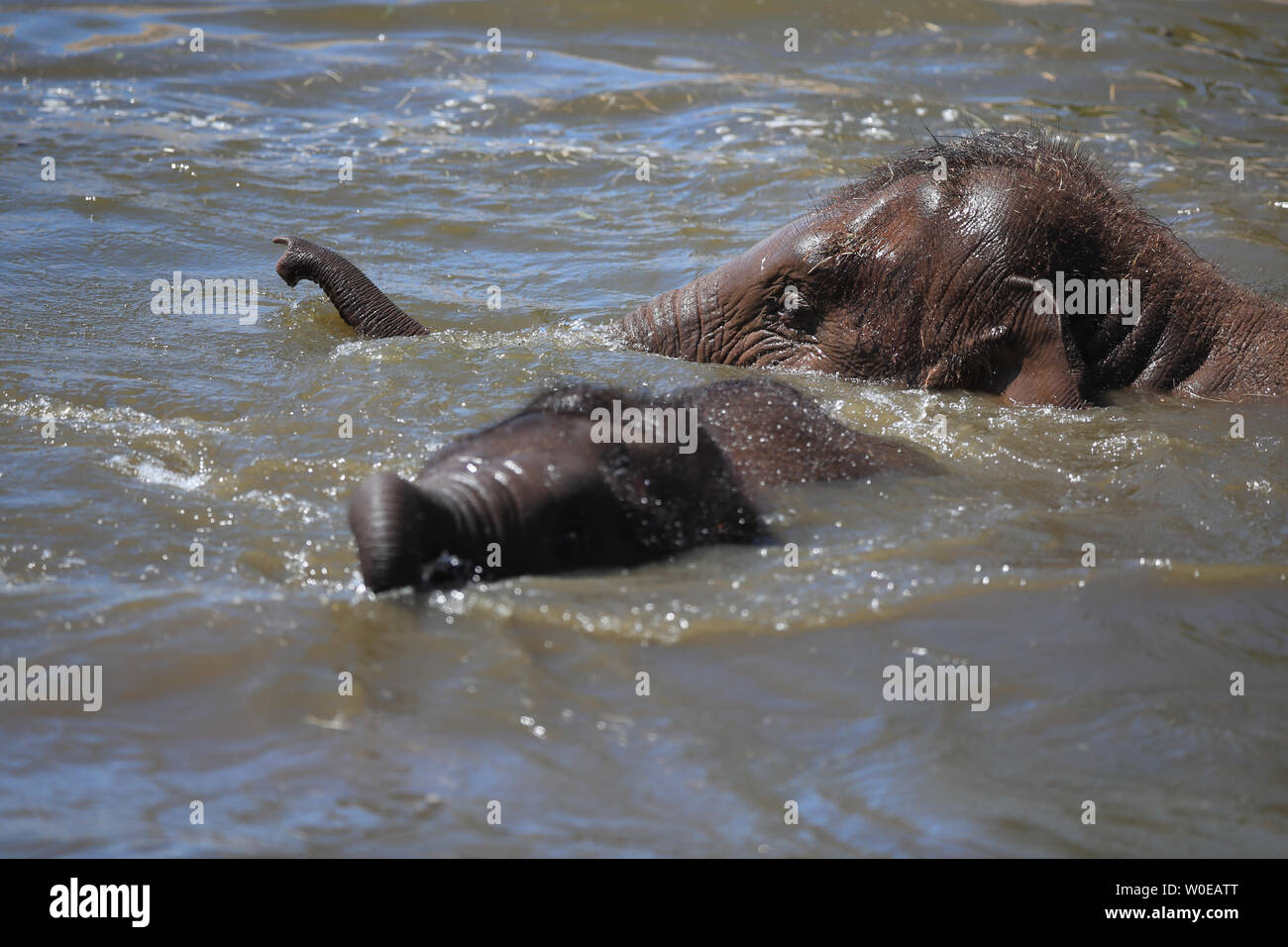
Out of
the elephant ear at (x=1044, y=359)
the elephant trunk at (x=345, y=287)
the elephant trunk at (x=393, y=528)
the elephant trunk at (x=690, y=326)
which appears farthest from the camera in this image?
the elephant trunk at (x=345, y=287)

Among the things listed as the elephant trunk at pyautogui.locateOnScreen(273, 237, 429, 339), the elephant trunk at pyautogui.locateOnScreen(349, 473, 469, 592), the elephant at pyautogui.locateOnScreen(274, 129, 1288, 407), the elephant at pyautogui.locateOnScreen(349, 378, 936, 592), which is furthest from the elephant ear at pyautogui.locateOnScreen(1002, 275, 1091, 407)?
the elephant trunk at pyautogui.locateOnScreen(349, 473, 469, 592)

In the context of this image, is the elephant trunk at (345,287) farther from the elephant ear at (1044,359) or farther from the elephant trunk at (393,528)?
the elephant trunk at (393,528)

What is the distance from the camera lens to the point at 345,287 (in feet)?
25.7

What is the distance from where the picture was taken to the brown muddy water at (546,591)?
390cm

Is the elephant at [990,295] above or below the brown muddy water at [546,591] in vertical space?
above

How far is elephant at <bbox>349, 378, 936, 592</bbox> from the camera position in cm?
446

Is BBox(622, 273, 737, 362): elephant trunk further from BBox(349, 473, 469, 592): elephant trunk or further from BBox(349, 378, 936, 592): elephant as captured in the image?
BBox(349, 473, 469, 592): elephant trunk

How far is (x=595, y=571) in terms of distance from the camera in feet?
16.3

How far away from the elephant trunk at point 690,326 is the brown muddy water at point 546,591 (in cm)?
17

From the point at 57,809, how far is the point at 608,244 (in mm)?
7512

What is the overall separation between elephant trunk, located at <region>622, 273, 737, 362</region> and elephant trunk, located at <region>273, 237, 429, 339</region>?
127 centimetres

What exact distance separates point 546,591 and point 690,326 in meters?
3.13

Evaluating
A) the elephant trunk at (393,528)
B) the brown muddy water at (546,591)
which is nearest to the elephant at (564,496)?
the elephant trunk at (393,528)
